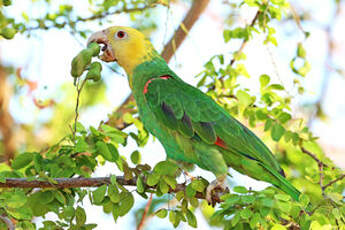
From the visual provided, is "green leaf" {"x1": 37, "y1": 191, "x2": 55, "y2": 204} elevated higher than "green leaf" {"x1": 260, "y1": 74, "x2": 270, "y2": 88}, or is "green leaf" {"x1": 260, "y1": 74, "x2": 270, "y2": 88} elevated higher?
"green leaf" {"x1": 260, "y1": 74, "x2": 270, "y2": 88}

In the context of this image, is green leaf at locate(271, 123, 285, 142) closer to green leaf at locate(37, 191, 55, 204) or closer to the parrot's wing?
the parrot's wing

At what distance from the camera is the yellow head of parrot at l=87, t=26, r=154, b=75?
314 centimetres

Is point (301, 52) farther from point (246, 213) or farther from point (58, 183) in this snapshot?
point (58, 183)

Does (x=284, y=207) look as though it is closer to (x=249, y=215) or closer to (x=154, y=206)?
(x=249, y=215)

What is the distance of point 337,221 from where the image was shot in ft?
6.95

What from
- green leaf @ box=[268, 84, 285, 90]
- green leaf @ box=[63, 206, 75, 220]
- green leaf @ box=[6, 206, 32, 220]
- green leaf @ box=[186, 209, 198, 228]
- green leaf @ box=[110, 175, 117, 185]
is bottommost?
green leaf @ box=[63, 206, 75, 220]

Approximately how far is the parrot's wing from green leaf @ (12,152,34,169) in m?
0.78

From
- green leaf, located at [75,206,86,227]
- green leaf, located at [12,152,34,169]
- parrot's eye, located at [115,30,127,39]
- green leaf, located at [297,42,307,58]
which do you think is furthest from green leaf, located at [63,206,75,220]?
green leaf, located at [297,42,307,58]

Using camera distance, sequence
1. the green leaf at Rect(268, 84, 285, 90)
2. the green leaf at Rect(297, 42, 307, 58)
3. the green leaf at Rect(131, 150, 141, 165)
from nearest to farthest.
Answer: the green leaf at Rect(131, 150, 141, 165) < the green leaf at Rect(268, 84, 285, 90) < the green leaf at Rect(297, 42, 307, 58)

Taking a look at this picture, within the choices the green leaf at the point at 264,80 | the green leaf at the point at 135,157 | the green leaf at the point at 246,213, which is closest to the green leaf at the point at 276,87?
the green leaf at the point at 264,80

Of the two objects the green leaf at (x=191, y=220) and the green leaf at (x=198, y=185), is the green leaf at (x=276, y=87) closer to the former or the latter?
the green leaf at (x=198, y=185)

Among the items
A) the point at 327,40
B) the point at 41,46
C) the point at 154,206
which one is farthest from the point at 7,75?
the point at 327,40

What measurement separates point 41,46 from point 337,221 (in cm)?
330

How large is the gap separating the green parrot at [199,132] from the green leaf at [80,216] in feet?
2.20
